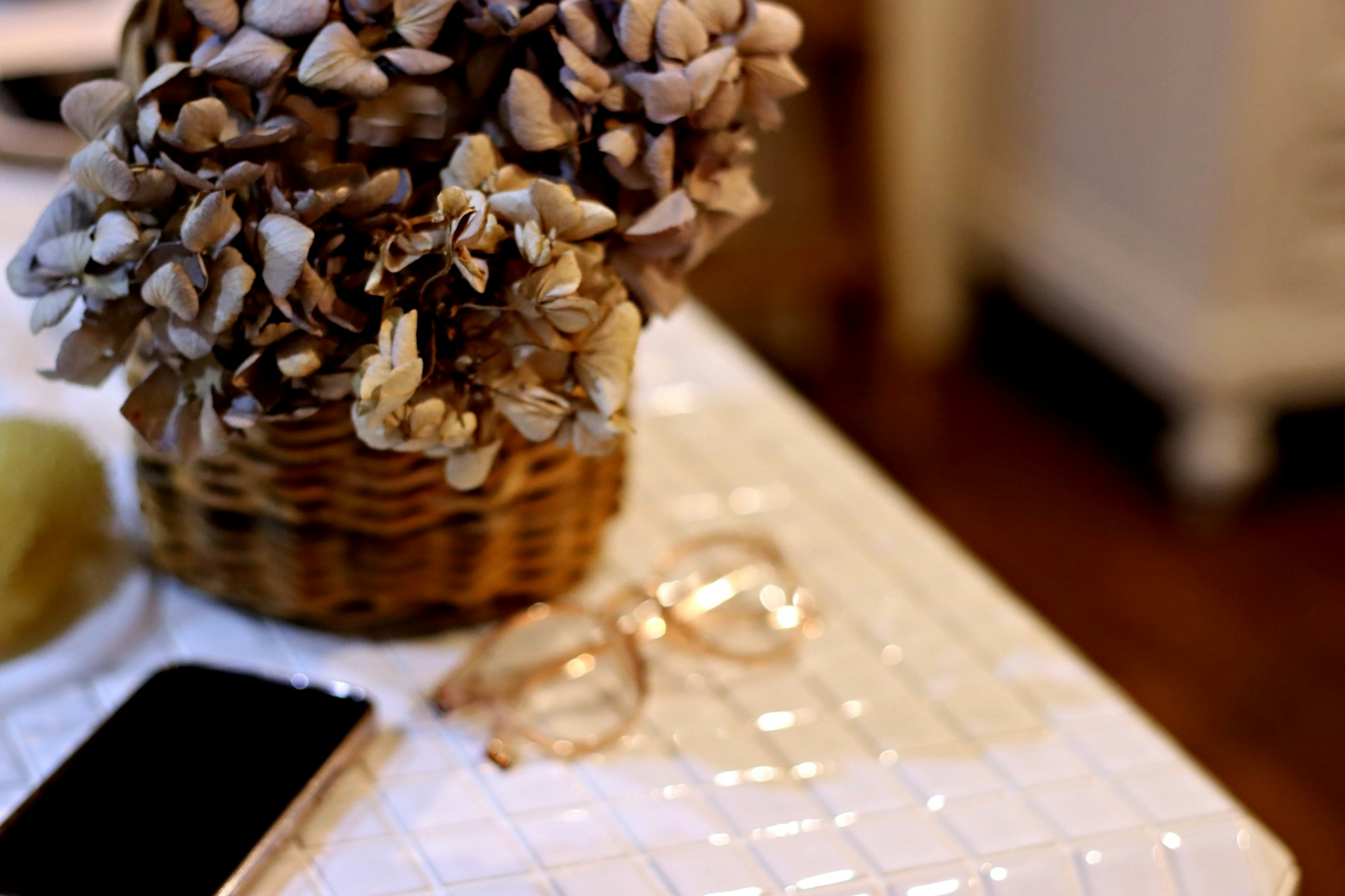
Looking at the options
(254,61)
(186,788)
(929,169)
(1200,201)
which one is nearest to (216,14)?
(254,61)

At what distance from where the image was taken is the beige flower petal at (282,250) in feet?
1.27

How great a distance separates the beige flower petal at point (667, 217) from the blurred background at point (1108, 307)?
78cm

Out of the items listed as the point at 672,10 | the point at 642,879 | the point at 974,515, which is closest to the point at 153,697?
the point at 642,879

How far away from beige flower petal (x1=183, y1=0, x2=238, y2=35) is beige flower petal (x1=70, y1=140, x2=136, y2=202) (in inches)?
2.2

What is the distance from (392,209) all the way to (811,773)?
10.5 inches

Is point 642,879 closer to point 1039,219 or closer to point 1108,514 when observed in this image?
point 1108,514

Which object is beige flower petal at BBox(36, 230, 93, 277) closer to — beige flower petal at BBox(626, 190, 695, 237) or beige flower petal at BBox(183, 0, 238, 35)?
beige flower petal at BBox(183, 0, 238, 35)

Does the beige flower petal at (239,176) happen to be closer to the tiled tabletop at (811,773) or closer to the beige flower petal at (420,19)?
A: the beige flower petal at (420,19)

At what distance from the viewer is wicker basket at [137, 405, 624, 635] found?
0.47m

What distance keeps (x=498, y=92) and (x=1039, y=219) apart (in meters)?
1.53

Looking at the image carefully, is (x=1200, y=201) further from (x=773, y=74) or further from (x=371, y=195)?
(x=371, y=195)

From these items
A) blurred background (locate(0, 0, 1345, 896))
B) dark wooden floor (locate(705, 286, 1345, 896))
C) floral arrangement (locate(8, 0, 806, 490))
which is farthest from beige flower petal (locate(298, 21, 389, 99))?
dark wooden floor (locate(705, 286, 1345, 896))

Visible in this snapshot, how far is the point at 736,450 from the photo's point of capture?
690 mm

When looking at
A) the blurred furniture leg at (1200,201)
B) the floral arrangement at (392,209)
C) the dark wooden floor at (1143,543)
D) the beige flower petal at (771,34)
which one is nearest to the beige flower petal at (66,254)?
the floral arrangement at (392,209)
